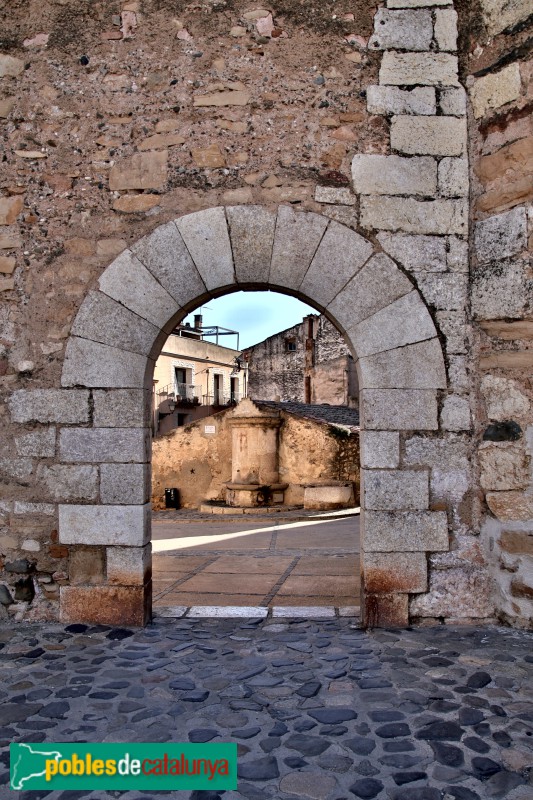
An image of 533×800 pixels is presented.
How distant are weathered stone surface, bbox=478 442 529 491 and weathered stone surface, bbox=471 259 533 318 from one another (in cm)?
70

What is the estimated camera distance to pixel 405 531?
3291 millimetres

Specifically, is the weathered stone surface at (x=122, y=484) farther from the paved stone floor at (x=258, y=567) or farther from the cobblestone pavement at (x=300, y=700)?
the paved stone floor at (x=258, y=567)

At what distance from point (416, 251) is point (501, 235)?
0.46 metres

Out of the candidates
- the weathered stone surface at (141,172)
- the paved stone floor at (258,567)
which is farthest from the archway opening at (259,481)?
the weathered stone surface at (141,172)

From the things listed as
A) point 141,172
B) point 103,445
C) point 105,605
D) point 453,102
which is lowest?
point 105,605

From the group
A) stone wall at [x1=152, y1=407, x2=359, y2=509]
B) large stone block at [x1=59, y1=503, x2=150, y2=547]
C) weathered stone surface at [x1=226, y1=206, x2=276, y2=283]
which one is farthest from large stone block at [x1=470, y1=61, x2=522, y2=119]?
stone wall at [x1=152, y1=407, x2=359, y2=509]

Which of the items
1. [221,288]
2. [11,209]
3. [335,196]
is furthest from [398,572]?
[11,209]

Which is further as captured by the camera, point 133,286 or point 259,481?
point 259,481

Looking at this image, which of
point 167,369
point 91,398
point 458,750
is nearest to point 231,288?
point 91,398

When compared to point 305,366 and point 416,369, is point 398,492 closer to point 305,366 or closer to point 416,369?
point 416,369

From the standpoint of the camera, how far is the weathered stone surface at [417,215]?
3.40 metres

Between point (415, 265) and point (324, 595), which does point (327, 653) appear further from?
point (415, 265)

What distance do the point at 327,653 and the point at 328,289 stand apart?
1901mm

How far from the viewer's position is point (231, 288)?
3.59 m
